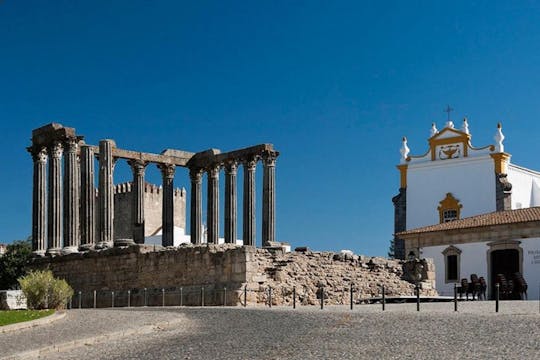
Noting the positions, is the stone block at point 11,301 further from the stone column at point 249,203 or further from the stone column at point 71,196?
the stone column at point 249,203

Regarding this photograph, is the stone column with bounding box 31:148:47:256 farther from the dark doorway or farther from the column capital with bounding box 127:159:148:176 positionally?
the dark doorway

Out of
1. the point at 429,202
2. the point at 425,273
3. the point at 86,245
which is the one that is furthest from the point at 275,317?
the point at 429,202

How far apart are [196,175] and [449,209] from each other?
15424 millimetres

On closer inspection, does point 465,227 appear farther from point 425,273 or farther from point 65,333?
point 65,333

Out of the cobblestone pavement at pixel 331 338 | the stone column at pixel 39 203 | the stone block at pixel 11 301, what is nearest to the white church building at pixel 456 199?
the stone column at pixel 39 203

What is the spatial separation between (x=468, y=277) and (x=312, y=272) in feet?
35.9

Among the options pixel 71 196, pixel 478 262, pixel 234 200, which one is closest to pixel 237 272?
pixel 71 196

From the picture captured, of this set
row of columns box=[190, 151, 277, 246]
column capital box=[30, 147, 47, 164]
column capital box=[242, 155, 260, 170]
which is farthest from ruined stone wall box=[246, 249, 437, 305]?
column capital box=[30, 147, 47, 164]

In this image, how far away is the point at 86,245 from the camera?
37625mm

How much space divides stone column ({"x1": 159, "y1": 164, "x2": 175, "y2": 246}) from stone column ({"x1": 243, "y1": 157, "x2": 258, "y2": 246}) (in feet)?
13.9

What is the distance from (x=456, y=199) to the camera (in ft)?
167

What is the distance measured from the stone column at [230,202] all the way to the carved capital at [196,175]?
226cm

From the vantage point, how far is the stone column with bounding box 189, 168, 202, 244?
44.2m

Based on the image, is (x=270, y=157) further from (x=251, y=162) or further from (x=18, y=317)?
(x=18, y=317)
